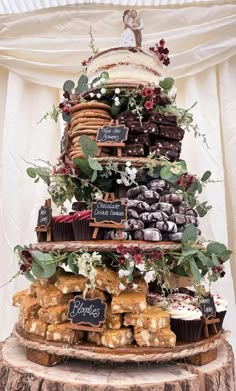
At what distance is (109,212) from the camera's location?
138 centimetres

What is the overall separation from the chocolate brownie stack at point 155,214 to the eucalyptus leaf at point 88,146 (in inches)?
8.2

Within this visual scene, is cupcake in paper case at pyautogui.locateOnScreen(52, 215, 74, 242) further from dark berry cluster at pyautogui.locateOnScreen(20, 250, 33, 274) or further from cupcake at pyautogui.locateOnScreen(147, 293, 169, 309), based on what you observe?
cupcake at pyautogui.locateOnScreen(147, 293, 169, 309)

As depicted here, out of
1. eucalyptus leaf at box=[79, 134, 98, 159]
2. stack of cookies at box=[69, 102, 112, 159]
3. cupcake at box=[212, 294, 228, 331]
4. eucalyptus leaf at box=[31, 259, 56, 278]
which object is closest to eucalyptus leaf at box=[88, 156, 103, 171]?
eucalyptus leaf at box=[79, 134, 98, 159]

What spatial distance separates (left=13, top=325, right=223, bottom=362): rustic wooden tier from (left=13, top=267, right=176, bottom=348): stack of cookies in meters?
0.02

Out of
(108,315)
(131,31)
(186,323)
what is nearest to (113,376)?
(108,315)

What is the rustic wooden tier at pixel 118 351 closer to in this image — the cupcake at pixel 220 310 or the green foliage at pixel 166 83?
the cupcake at pixel 220 310

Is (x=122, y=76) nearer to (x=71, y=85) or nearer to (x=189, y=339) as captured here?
(x=71, y=85)

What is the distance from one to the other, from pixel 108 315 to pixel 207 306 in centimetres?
40

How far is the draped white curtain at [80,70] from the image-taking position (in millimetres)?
2496

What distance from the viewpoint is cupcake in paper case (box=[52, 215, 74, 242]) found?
1.48m

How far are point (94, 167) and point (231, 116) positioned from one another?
1454 mm

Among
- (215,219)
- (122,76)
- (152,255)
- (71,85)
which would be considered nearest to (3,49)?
(71,85)

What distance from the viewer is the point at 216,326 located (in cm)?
156

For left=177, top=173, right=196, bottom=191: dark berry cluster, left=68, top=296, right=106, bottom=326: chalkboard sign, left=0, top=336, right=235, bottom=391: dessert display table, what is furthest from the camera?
left=177, top=173, right=196, bottom=191: dark berry cluster
